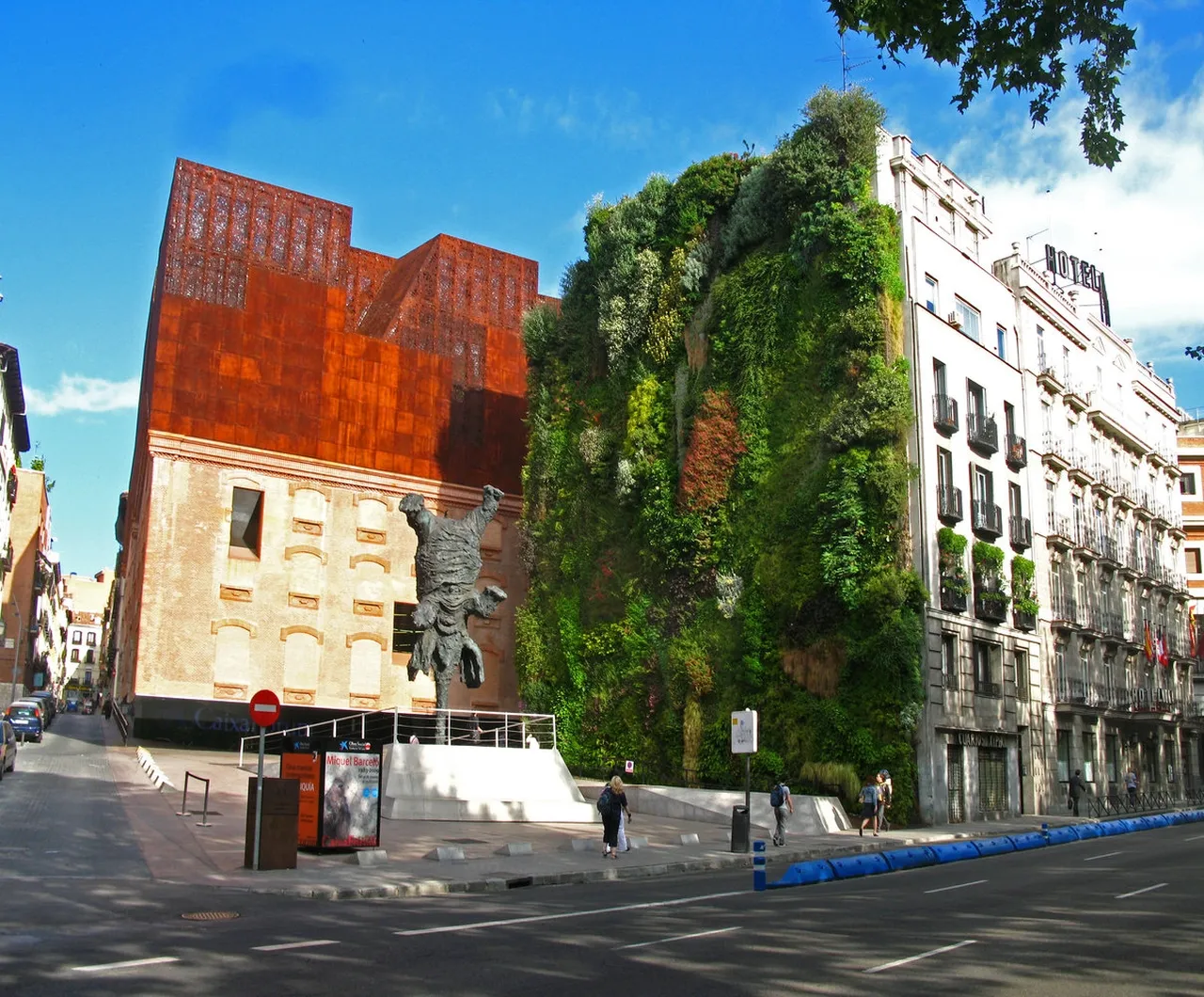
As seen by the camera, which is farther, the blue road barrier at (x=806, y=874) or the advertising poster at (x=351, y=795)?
the advertising poster at (x=351, y=795)

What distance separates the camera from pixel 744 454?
120 ft

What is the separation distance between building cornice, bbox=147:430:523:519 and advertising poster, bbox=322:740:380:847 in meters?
27.4

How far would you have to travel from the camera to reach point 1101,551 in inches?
1794

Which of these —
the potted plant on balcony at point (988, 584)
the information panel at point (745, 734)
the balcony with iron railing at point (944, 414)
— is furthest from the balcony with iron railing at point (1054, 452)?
the information panel at point (745, 734)

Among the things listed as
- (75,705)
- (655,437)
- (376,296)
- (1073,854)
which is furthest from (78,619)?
(1073,854)

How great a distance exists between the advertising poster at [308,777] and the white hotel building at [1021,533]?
737 inches

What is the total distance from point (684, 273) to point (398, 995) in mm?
34081

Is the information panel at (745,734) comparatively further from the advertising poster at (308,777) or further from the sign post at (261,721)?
the sign post at (261,721)

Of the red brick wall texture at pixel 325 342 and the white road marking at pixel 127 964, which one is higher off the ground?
the red brick wall texture at pixel 325 342

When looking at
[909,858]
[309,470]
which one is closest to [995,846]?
[909,858]

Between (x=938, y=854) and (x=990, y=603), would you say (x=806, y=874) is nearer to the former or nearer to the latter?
(x=938, y=854)

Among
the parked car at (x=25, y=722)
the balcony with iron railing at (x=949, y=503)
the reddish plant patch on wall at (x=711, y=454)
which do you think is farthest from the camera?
the parked car at (x=25, y=722)

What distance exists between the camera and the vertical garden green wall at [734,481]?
1275 inches

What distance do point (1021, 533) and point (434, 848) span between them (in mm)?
25554
